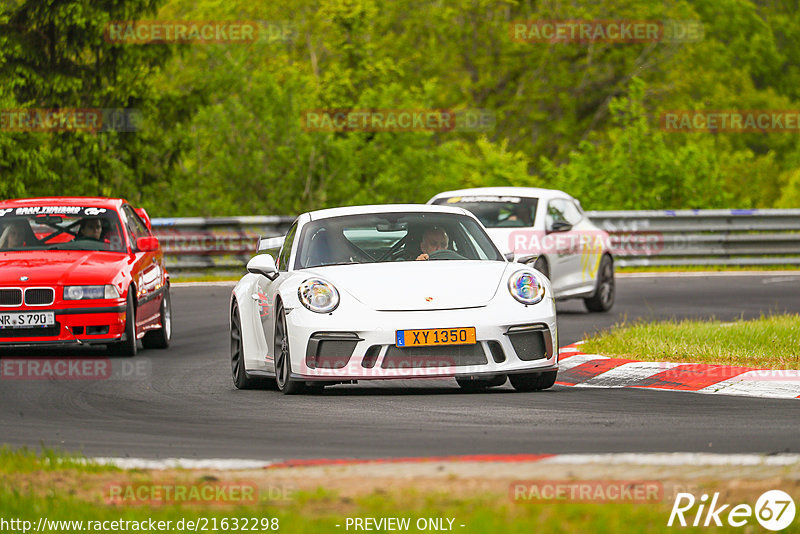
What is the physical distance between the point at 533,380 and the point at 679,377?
4.21 ft

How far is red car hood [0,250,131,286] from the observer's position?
44.8 feet

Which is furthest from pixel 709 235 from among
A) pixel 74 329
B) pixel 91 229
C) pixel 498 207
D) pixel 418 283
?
pixel 418 283

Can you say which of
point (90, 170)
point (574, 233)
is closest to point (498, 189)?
point (574, 233)

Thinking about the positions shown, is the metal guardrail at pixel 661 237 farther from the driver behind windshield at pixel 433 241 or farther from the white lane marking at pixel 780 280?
the driver behind windshield at pixel 433 241

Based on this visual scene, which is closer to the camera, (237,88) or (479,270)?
(479,270)

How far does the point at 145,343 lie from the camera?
1544 cm

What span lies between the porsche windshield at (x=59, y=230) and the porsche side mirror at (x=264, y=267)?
3975 millimetres

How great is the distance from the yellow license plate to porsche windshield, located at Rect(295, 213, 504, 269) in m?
1.21

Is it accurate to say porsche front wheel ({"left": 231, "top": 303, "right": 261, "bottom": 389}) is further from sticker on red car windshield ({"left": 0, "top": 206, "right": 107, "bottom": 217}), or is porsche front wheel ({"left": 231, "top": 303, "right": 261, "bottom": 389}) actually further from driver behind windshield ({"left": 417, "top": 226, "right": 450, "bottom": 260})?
sticker on red car windshield ({"left": 0, "top": 206, "right": 107, "bottom": 217})

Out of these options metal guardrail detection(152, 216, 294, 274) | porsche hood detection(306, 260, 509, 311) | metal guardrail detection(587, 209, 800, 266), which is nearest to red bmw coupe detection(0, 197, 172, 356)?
porsche hood detection(306, 260, 509, 311)

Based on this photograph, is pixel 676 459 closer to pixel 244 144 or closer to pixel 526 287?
pixel 526 287

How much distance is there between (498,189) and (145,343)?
232 inches

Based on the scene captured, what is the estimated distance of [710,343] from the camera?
12867mm

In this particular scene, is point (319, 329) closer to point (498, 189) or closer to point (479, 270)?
point (479, 270)
